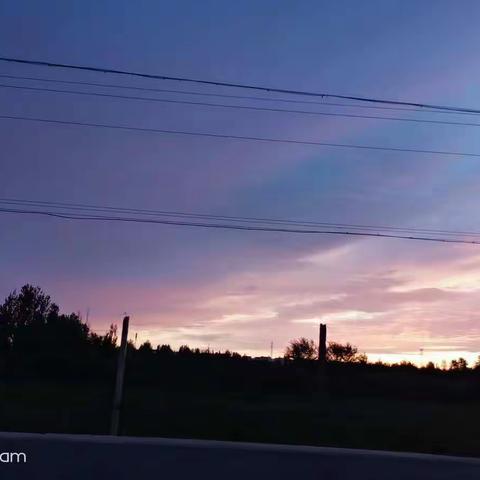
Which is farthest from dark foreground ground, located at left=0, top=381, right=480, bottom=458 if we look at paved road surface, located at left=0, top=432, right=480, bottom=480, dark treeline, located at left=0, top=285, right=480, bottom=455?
paved road surface, located at left=0, top=432, right=480, bottom=480

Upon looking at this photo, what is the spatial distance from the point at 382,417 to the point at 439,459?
27.9ft

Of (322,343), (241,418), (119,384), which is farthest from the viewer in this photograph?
(241,418)

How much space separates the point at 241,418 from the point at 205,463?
793 centimetres

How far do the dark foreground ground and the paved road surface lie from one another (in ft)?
20.3

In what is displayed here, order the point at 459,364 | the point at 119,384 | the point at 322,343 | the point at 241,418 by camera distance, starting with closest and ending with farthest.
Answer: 1. the point at 119,384
2. the point at 322,343
3. the point at 241,418
4. the point at 459,364

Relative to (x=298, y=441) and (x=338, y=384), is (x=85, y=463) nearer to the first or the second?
(x=298, y=441)

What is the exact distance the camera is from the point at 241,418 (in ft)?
→ 48.6

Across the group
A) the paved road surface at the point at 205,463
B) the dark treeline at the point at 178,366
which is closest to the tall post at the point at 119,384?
the dark treeline at the point at 178,366

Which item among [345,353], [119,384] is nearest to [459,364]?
[345,353]

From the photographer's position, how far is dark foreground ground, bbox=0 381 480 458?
13.6 metres

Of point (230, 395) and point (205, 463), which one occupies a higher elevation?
point (230, 395)

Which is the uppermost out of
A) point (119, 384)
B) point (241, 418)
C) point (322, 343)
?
point (322, 343)

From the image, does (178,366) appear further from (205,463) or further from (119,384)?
(205,463)

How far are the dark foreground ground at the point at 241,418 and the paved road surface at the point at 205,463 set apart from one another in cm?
620
